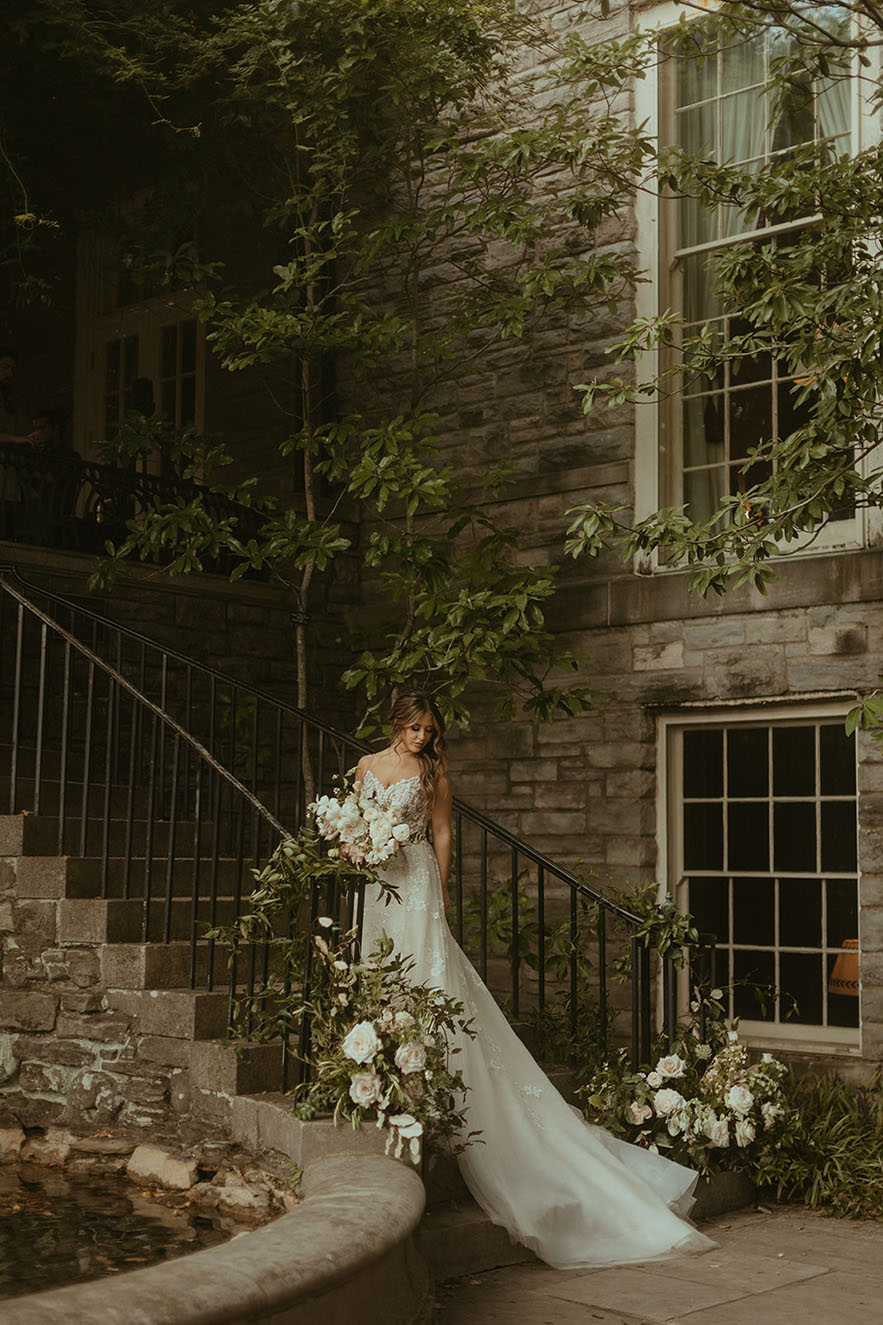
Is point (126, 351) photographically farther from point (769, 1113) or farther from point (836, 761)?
point (769, 1113)

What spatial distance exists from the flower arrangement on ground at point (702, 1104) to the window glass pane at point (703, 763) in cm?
193

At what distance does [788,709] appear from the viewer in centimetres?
757

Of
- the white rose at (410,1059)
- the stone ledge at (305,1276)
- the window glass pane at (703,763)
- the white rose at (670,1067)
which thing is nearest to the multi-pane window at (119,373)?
the window glass pane at (703,763)

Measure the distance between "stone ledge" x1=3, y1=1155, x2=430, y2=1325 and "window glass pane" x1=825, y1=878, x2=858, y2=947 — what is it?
3772 millimetres

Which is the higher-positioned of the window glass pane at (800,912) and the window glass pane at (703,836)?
the window glass pane at (703,836)

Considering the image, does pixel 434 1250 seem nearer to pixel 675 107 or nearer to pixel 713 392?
pixel 713 392

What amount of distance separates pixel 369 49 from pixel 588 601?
3.19m

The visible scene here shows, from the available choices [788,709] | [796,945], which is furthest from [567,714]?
[796,945]

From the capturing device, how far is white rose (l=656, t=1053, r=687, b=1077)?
19.1 ft

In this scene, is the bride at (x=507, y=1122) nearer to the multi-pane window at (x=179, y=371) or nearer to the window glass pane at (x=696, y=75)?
the window glass pane at (x=696, y=75)

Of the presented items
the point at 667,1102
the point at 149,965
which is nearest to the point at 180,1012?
the point at 149,965

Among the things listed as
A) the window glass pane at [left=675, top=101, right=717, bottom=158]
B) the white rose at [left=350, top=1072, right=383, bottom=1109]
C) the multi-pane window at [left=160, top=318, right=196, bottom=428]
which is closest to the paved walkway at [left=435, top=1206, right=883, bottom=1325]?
the white rose at [left=350, top=1072, right=383, bottom=1109]

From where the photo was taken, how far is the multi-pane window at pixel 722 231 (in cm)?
781

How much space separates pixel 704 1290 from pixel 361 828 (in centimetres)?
187
